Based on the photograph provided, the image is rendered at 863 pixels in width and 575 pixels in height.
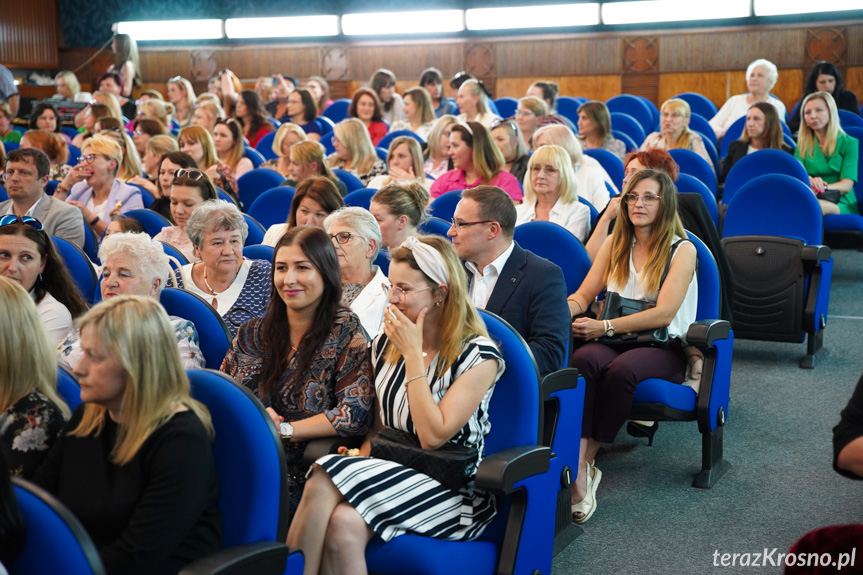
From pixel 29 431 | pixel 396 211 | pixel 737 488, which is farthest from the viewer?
pixel 396 211

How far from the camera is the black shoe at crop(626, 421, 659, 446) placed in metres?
3.74

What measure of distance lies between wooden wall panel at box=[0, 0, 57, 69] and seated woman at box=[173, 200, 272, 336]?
1231cm

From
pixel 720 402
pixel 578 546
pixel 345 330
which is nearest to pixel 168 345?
pixel 345 330

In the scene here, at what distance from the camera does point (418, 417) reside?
6.99ft

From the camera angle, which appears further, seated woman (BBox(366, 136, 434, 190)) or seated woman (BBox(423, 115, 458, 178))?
seated woman (BBox(423, 115, 458, 178))

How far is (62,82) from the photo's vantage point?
10.5 m

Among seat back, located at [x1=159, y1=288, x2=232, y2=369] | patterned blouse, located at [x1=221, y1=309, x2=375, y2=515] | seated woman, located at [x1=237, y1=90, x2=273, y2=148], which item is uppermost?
→ seated woman, located at [x1=237, y1=90, x2=273, y2=148]

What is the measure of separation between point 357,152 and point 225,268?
3.09 m

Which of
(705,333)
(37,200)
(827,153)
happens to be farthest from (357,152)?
(705,333)

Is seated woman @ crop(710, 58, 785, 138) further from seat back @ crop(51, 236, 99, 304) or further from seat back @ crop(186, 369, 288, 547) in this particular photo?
seat back @ crop(186, 369, 288, 547)

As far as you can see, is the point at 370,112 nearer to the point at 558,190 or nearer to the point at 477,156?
the point at 477,156

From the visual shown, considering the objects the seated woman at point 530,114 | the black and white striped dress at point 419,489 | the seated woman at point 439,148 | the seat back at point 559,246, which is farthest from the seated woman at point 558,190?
the seated woman at point 530,114

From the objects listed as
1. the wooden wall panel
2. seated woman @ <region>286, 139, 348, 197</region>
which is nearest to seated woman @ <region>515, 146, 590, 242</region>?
seated woman @ <region>286, 139, 348, 197</region>

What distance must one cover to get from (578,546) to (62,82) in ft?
31.4
